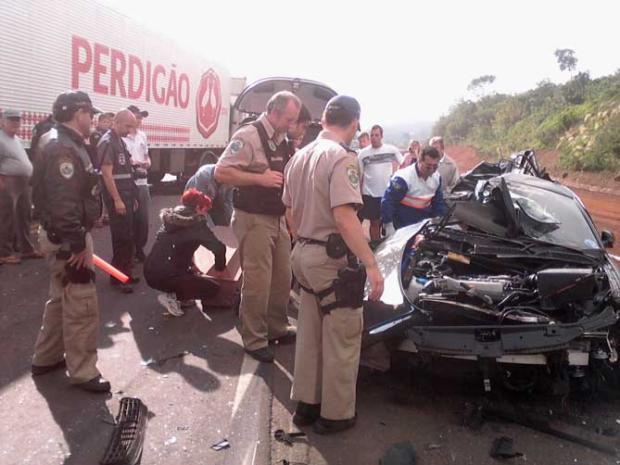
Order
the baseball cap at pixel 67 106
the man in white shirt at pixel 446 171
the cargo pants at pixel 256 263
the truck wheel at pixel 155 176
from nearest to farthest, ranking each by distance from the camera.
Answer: the baseball cap at pixel 67 106 < the cargo pants at pixel 256 263 < the man in white shirt at pixel 446 171 < the truck wheel at pixel 155 176

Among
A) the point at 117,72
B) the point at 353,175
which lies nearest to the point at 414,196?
the point at 353,175

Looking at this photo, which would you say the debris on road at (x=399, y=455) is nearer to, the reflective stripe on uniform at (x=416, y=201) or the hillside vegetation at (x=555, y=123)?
the reflective stripe on uniform at (x=416, y=201)

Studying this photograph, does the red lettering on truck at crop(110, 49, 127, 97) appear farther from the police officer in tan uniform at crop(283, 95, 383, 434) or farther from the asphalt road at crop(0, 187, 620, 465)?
the police officer in tan uniform at crop(283, 95, 383, 434)

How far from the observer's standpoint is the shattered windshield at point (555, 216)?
4.33 metres

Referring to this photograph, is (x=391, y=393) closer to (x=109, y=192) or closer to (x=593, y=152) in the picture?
(x=109, y=192)

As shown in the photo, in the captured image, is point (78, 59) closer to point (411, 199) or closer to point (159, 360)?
point (411, 199)

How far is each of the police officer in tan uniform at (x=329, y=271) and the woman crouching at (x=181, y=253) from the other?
1845 mm

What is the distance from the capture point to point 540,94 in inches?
2079

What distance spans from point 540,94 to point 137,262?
53.3m

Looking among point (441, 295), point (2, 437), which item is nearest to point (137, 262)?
point (2, 437)

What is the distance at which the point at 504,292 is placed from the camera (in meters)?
3.65

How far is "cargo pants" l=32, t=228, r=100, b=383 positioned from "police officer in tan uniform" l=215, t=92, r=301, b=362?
3.67 feet

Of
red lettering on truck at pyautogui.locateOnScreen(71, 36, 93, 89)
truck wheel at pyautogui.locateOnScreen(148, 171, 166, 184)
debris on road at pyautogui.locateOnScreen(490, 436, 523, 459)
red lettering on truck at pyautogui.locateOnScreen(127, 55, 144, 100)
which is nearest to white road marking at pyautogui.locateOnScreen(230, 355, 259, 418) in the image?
debris on road at pyautogui.locateOnScreen(490, 436, 523, 459)

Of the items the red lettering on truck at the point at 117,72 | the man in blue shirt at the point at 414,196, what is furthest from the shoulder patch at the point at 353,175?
the red lettering on truck at the point at 117,72
